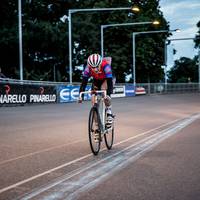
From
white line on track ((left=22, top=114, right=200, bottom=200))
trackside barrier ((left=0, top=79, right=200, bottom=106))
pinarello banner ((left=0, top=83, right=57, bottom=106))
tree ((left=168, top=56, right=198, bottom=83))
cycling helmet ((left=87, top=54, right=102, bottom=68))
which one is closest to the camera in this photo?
white line on track ((left=22, top=114, right=200, bottom=200))

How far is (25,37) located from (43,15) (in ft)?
21.7

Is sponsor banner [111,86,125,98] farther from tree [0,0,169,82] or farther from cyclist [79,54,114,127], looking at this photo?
cyclist [79,54,114,127]

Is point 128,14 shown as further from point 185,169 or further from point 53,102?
point 185,169

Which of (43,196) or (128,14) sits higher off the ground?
(128,14)

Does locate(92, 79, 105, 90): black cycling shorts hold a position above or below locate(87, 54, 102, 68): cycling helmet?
below

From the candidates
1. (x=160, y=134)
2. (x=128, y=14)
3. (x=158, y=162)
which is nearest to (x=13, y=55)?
(x=128, y=14)

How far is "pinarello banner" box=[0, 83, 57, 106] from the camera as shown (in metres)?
28.1

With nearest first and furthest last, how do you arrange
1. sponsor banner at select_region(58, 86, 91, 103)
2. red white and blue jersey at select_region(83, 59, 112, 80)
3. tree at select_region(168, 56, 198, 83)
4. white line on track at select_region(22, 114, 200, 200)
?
white line on track at select_region(22, 114, 200, 200) < red white and blue jersey at select_region(83, 59, 112, 80) < sponsor banner at select_region(58, 86, 91, 103) < tree at select_region(168, 56, 198, 83)

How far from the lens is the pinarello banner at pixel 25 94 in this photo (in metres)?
28.1

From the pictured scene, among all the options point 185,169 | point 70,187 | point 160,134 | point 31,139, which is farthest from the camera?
point 160,134

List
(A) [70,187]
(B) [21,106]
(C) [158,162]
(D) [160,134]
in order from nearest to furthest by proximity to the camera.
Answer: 1. (A) [70,187]
2. (C) [158,162]
3. (D) [160,134]
4. (B) [21,106]

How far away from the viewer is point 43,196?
20.6 ft

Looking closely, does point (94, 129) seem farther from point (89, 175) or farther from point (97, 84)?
point (89, 175)

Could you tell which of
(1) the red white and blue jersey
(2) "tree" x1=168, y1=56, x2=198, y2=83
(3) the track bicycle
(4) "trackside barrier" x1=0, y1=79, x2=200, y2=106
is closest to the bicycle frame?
(3) the track bicycle
